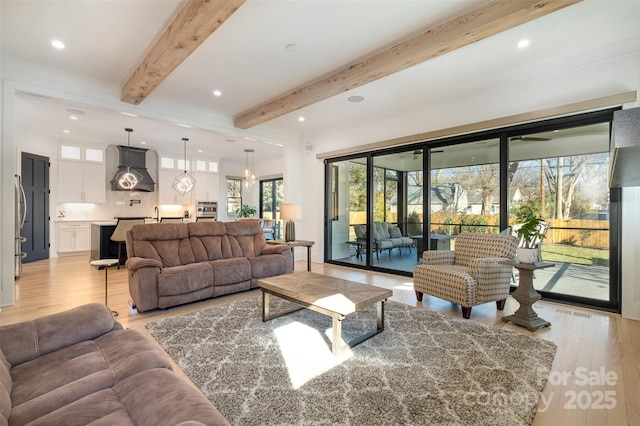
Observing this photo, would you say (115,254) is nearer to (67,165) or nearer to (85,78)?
(67,165)

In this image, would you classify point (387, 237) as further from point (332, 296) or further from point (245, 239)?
point (332, 296)

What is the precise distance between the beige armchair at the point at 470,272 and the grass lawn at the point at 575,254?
90cm

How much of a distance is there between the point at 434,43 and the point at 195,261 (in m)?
3.87

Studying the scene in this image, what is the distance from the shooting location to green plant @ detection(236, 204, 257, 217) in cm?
961

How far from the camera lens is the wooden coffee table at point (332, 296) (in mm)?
2326

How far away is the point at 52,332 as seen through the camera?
1.54m

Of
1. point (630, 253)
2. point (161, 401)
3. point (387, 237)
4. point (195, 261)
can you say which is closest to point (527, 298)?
point (630, 253)

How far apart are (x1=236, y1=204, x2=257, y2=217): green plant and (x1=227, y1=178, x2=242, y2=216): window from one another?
16 cm

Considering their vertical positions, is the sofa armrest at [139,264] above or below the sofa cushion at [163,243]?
below

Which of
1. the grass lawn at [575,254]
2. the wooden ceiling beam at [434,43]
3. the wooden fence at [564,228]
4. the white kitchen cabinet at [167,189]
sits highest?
the wooden ceiling beam at [434,43]

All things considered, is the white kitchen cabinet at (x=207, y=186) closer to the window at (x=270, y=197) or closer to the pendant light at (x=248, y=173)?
the pendant light at (x=248, y=173)

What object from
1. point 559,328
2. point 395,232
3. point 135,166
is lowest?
point 559,328

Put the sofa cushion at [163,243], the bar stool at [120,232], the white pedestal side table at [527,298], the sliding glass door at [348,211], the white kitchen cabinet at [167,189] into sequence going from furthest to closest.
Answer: the white kitchen cabinet at [167,189] < the sliding glass door at [348,211] < the bar stool at [120,232] < the sofa cushion at [163,243] < the white pedestal side table at [527,298]

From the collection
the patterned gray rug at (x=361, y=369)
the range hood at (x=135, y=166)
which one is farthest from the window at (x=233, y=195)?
the patterned gray rug at (x=361, y=369)
